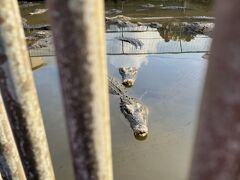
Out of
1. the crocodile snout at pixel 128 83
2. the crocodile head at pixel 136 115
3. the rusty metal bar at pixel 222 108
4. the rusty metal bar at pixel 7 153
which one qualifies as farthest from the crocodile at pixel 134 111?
the rusty metal bar at pixel 222 108

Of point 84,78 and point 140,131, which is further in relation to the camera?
point 140,131

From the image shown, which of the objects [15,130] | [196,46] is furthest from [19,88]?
[196,46]

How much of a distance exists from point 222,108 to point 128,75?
9.28 metres

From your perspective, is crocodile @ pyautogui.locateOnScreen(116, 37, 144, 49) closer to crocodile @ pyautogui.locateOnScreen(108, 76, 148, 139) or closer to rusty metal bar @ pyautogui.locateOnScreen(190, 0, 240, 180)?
crocodile @ pyautogui.locateOnScreen(108, 76, 148, 139)

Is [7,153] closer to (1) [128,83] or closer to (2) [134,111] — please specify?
(2) [134,111]

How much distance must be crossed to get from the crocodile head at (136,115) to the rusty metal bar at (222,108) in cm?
629

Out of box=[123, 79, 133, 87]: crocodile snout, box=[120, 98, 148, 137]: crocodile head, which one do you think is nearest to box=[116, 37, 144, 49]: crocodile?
box=[123, 79, 133, 87]: crocodile snout

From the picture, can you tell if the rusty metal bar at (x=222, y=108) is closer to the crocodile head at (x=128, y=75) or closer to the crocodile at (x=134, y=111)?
the crocodile at (x=134, y=111)

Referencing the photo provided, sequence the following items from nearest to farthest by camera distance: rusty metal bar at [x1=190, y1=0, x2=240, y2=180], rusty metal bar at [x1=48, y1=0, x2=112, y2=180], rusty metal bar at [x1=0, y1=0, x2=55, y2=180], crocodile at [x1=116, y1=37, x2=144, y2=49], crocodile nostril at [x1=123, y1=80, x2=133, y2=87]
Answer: rusty metal bar at [x1=190, y1=0, x2=240, y2=180]
rusty metal bar at [x1=48, y1=0, x2=112, y2=180]
rusty metal bar at [x1=0, y1=0, x2=55, y2=180]
crocodile nostril at [x1=123, y1=80, x2=133, y2=87]
crocodile at [x1=116, y1=37, x2=144, y2=49]

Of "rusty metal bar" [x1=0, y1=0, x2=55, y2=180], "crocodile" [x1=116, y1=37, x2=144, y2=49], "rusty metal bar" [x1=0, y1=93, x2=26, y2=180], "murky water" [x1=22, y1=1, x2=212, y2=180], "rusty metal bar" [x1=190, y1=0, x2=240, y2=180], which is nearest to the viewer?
"rusty metal bar" [x1=190, y1=0, x2=240, y2=180]

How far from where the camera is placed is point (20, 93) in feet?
6.30

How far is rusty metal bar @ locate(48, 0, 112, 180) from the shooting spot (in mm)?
1261

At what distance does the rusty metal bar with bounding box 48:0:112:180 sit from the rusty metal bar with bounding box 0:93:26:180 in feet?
3.94

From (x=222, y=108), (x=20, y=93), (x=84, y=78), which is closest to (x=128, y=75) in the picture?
(x=20, y=93)
